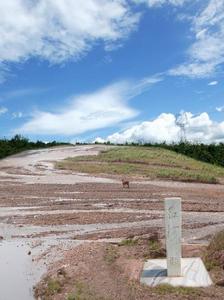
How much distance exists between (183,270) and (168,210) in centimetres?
107

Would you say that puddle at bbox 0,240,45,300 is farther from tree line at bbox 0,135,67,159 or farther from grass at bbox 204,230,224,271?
tree line at bbox 0,135,67,159

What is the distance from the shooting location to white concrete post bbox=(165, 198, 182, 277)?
8875 mm

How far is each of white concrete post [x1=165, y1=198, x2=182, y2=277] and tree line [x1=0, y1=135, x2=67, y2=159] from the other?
35172 millimetres

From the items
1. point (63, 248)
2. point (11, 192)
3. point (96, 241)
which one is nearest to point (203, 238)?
point (96, 241)

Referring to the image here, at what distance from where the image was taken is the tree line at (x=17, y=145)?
44.5 metres

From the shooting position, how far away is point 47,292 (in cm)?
866

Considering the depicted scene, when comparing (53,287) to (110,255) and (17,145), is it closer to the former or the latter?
(110,255)

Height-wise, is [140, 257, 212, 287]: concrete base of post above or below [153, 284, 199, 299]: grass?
above

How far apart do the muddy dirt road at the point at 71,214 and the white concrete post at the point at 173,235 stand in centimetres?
237

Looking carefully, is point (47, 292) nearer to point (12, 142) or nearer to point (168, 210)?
point (168, 210)

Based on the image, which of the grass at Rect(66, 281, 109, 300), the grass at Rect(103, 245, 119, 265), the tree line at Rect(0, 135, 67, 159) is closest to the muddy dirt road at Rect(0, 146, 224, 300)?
the grass at Rect(66, 281, 109, 300)

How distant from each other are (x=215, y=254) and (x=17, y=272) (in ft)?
12.4

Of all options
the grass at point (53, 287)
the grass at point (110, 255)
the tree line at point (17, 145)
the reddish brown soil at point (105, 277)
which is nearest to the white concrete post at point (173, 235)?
the reddish brown soil at point (105, 277)

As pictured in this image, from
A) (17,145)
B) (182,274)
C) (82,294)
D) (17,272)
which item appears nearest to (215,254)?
(182,274)
